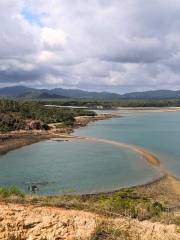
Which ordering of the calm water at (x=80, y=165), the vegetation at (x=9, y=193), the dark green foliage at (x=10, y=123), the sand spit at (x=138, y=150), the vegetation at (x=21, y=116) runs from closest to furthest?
the vegetation at (x=9, y=193)
the calm water at (x=80, y=165)
the sand spit at (x=138, y=150)
the dark green foliage at (x=10, y=123)
the vegetation at (x=21, y=116)

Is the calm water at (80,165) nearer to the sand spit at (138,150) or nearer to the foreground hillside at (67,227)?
the sand spit at (138,150)

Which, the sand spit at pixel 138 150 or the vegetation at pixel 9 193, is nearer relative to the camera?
the vegetation at pixel 9 193

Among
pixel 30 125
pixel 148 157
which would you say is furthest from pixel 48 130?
pixel 148 157

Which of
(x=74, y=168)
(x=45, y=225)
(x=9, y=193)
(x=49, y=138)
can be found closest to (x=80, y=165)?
(x=74, y=168)

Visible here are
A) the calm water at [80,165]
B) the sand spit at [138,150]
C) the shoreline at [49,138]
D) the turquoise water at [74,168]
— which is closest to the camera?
the turquoise water at [74,168]

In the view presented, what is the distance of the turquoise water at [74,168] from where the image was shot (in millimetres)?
55125

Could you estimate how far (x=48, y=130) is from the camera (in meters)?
128

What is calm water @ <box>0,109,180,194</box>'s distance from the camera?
55.8m

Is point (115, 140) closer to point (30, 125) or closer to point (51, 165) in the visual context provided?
point (30, 125)

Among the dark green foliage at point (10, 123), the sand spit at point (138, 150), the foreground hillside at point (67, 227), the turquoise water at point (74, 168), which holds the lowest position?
the turquoise water at point (74, 168)

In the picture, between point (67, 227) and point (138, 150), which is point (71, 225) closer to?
point (67, 227)

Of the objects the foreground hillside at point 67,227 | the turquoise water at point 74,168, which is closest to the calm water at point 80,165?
the turquoise water at point 74,168

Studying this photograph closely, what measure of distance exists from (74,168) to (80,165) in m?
3.13

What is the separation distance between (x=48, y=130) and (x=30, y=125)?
5944 millimetres
